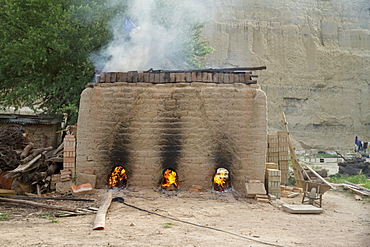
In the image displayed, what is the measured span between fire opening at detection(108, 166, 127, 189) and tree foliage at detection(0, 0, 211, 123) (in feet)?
16.6

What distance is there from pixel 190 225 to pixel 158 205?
4.89 feet

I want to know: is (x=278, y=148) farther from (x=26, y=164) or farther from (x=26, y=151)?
(x=26, y=151)

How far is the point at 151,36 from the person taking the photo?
1465 cm

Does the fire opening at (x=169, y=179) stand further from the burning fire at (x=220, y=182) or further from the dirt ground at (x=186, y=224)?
the burning fire at (x=220, y=182)

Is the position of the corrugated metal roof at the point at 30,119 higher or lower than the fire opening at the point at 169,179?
higher

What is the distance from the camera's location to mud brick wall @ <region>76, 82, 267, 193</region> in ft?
27.0

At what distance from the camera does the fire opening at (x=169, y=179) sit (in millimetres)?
8539

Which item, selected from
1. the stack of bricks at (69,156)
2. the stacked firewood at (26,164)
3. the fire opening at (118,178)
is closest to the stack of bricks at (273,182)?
the fire opening at (118,178)

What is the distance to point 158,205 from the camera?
7.21 m

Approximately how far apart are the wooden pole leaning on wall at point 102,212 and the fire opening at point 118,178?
808 mm

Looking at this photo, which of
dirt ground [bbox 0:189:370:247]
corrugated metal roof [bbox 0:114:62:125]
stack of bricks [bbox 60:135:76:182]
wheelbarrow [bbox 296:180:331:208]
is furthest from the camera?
corrugated metal roof [bbox 0:114:62:125]

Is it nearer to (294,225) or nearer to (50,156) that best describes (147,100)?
(50,156)

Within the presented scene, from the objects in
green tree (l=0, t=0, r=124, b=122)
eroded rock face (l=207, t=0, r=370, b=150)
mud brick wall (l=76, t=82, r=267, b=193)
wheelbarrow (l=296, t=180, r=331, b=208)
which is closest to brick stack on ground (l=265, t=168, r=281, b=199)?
mud brick wall (l=76, t=82, r=267, b=193)

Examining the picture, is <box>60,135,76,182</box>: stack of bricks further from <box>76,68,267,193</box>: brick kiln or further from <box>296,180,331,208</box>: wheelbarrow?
<box>296,180,331,208</box>: wheelbarrow
